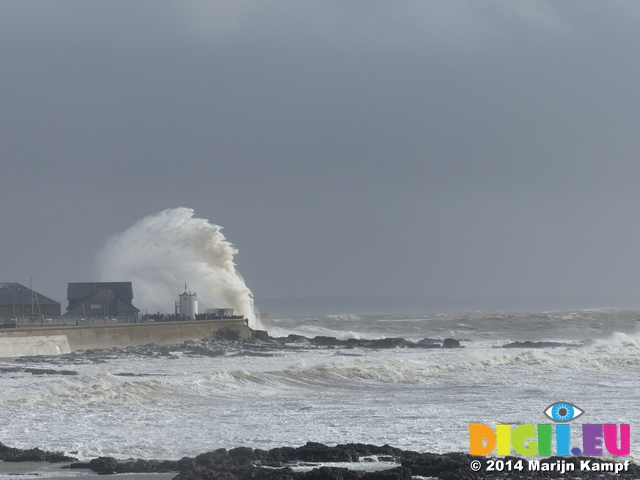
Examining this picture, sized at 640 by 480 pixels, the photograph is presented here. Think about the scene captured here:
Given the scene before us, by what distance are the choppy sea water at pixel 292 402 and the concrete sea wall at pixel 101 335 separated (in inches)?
203

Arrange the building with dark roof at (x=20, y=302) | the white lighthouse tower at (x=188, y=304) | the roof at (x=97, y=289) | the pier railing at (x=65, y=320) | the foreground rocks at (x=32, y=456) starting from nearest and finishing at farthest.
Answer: the foreground rocks at (x=32, y=456) < the pier railing at (x=65, y=320) < the building with dark roof at (x=20, y=302) < the white lighthouse tower at (x=188, y=304) < the roof at (x=97, y=289)

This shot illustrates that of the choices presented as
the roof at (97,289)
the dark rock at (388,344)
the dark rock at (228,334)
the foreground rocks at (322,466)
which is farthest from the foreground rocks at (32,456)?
the roof at (97,289)

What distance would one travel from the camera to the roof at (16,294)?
141 ft

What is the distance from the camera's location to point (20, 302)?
141ft

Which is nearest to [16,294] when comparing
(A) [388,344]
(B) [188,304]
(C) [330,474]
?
(B) [188,304]

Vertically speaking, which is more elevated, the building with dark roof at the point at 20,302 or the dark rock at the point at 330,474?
the building with dark roof at the point at 20,302

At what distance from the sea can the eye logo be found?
203mm

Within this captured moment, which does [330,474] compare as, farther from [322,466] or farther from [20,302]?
[20,302]

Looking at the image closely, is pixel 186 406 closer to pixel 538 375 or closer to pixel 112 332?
pixel 538 375

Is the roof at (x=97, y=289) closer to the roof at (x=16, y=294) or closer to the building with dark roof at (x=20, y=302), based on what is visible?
the building with dark roof at (x=20, y=302)

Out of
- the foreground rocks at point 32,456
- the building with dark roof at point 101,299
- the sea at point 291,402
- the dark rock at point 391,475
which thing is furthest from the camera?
the building with dark roof at point 101,299

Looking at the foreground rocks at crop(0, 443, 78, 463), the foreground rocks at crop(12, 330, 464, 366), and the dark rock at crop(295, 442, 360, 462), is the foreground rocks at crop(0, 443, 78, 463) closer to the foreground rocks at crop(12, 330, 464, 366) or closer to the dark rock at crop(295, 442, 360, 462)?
the dark rock at crop(295, 442, 360, 462)

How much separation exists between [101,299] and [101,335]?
13.0 meters

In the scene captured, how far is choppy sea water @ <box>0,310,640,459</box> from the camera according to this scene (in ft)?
40.2
